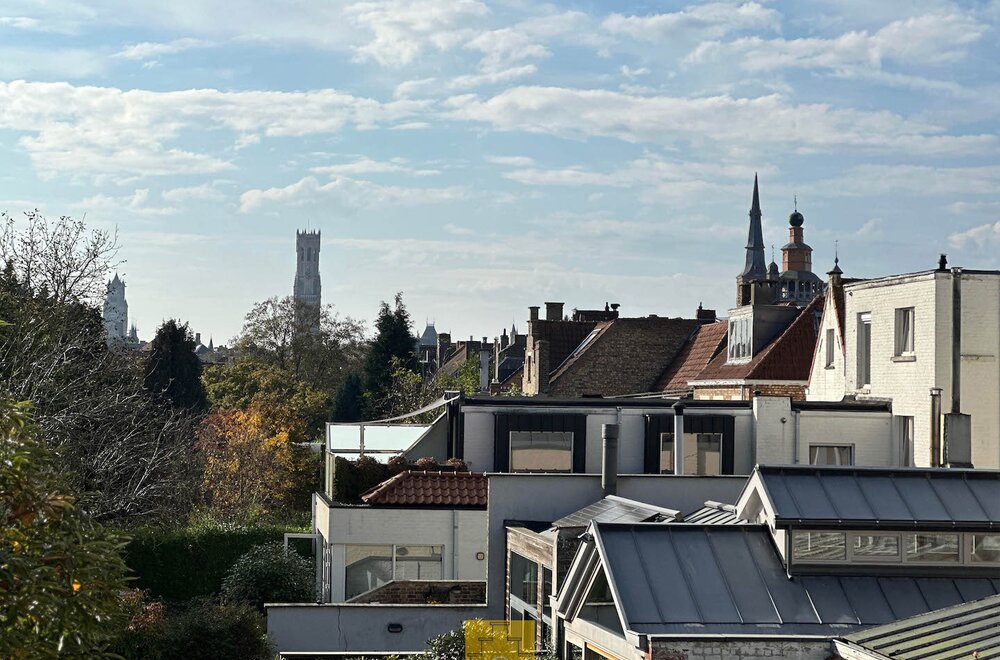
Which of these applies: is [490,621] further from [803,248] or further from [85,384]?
[803,248]

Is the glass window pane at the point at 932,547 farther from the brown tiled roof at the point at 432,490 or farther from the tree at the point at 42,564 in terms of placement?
the brown tiled roof at the point at 432,490

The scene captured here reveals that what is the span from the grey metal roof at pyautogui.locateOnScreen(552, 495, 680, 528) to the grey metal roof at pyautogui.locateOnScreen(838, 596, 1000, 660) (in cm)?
520

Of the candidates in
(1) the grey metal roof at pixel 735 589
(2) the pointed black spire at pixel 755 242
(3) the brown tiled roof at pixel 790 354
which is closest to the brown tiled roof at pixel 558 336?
(3) the brown tiled roof at pixel 790 354

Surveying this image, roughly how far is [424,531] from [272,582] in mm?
5269

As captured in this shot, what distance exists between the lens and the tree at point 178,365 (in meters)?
69.5

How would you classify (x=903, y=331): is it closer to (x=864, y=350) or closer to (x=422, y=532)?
(x=864, y=350)

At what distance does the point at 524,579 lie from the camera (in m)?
23.3

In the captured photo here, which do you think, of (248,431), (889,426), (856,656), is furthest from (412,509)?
(248,431)

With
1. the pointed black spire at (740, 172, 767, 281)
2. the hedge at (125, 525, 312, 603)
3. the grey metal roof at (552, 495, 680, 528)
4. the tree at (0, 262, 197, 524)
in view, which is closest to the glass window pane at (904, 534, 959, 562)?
the grey metal roof at (552, 495, 680, 528)

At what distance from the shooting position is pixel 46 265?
35719 mm

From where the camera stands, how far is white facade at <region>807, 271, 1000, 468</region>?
30.0 m

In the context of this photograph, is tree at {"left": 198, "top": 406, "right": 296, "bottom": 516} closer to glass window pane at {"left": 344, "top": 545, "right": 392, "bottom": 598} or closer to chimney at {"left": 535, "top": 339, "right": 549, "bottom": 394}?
chimney at {"left": 535, "top": 339, "right": 549, "bottom": 394}

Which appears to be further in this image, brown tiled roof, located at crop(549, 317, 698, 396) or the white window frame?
brown tiled roof, located at crop(549, 317, 698, 396)

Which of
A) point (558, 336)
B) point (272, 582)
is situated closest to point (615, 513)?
point (272, 582)
